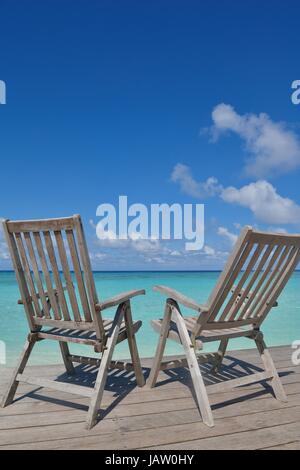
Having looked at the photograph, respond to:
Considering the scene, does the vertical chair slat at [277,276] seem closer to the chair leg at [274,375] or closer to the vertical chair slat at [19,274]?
the chair leg at [274,375]

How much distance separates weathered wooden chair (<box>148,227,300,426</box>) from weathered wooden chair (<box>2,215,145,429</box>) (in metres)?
0.39

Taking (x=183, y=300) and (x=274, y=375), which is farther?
(x=274, y=375)

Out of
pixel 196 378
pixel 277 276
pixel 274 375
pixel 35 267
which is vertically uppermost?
pixel 35 267

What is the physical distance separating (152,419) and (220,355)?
1.02 meters

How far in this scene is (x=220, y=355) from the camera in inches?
116

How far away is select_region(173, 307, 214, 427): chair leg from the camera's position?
2.06 m

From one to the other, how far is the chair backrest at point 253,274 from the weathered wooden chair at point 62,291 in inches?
24.2

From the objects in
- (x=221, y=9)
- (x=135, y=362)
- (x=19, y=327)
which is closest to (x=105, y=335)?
(x=135, y=362)

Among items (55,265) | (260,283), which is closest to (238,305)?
(260,283)

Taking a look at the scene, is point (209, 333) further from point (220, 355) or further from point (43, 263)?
point (43, 263)

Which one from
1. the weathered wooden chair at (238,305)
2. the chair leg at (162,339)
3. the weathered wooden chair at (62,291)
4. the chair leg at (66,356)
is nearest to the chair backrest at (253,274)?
the weathered wooden chair at (238,305)
